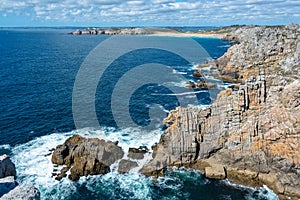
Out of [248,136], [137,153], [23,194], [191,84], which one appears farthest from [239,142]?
[191,84]

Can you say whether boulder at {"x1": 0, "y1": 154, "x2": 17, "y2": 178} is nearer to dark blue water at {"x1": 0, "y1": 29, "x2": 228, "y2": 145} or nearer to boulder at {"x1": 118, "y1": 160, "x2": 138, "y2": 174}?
boulder at {"x1": 118, "y1": 160, "x2": 138, "y2": 174}

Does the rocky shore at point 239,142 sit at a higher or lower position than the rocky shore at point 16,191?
lower

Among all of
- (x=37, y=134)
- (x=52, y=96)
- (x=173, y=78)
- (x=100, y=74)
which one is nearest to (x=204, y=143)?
(x=37, y=134)

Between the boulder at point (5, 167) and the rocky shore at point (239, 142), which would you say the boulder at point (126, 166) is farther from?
the boulder at point (5, 167)

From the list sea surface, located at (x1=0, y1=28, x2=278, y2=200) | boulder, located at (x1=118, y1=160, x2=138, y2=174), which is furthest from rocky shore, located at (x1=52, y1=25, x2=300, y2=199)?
sea surface, located at (x1=0, y1=28, x2=278, y2=200)

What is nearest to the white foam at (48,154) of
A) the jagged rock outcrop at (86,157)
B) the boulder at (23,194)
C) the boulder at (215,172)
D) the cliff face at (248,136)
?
the jagged rock outcrop at (86,157)

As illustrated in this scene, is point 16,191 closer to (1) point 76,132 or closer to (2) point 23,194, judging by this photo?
(2) point 23,194

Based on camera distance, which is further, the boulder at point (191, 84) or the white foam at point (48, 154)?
the boulder at point (191, 84)
